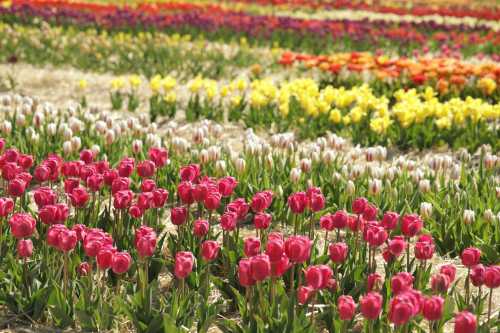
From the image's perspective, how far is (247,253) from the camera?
10.7ft

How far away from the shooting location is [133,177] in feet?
19.2

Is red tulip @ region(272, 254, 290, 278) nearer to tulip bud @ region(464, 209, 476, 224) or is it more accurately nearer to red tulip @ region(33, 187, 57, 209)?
red tulip @ region(33, 187, 57, 209)

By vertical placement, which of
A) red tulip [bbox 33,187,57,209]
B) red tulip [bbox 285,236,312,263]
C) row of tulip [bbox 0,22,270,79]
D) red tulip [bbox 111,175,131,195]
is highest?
red tulip [bbox 285,236,312,263]

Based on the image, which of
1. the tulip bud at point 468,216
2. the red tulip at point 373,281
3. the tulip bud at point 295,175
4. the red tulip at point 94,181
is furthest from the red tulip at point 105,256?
the tulip bud at point 468,216

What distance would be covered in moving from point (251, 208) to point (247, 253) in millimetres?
2091

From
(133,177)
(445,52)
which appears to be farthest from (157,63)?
A: (133,177)

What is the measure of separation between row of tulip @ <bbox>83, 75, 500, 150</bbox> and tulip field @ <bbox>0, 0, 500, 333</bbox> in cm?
2

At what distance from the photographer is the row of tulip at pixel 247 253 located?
321 cm

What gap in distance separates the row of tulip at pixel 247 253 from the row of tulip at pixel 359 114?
6.56 ft

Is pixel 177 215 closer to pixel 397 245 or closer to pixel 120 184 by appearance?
pixel 120 184

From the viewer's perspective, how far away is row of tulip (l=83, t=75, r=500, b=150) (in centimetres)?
765

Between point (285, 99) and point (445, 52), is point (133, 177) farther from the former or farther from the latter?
point (445, 52)

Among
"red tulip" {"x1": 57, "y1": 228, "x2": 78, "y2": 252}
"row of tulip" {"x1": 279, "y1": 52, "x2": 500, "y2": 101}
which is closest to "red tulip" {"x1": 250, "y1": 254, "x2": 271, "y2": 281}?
"red tulip" {"x1": 57, "y1": 228, "x2": 78, "y2": 252}

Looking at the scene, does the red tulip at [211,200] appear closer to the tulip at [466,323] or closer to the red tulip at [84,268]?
the red tulip at [84,268]
